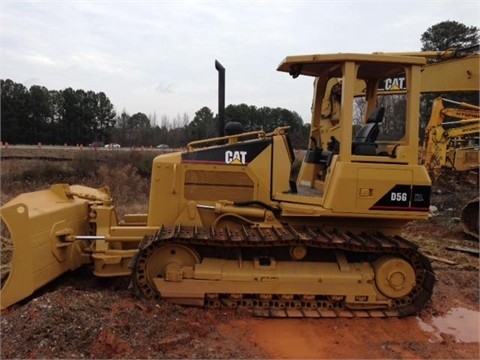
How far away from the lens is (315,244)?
5199mm

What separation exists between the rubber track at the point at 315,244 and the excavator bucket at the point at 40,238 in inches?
41.5

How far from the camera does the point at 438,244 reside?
1009 cm

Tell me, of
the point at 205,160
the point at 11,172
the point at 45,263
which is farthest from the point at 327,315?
the point at 11,172

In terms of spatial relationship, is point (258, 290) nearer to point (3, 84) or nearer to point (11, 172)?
point (11, 172)

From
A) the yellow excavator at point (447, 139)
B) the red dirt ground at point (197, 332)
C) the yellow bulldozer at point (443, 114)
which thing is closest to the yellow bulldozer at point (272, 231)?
the red dirt ground at point (197, 332)

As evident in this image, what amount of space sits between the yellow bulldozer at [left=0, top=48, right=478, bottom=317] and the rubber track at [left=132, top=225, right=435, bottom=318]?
1 centimetres

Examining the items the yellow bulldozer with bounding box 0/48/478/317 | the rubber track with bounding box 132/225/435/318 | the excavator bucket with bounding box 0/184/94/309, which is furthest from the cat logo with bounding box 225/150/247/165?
the excavator bucket with bounding box 0/184/94/309

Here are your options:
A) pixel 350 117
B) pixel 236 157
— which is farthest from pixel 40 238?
pixel 350 117

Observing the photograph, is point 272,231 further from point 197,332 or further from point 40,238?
point 40,238

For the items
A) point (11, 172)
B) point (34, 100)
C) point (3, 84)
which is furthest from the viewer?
point (34, 100)

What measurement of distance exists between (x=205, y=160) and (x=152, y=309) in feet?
6.31

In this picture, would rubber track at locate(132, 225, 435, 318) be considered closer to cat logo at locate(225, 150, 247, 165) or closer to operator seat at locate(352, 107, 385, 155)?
cat logo at locate(225, 150, 247, 165)

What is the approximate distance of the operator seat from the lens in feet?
18.1

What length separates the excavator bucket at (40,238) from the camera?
4945 millimetres
